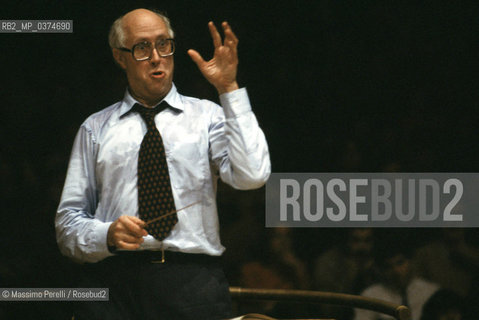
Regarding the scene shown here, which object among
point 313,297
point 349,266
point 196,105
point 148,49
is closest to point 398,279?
point 349,266

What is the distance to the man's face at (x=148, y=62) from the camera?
2.10m

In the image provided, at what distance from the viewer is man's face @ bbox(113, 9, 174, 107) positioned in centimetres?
210

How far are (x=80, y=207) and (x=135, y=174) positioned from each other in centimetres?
21

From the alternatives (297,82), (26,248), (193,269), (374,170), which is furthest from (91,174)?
(374,170)

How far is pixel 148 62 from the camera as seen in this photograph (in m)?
2.10

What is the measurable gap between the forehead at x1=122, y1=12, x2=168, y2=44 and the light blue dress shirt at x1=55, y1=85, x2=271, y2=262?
188 millimetres

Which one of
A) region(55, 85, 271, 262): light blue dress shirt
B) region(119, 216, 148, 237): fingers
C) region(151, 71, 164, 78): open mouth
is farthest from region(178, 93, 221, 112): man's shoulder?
region(119, 216, 148, 237): fingers

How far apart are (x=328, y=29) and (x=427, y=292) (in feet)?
4.11

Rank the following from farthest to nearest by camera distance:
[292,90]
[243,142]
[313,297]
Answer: [292,90]
[313,297]
[243,142]

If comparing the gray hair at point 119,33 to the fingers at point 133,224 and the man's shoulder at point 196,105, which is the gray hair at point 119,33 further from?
the fingers at point 133,224

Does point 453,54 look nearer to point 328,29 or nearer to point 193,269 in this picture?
point 328,29

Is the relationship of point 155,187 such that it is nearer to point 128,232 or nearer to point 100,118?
point 128,232

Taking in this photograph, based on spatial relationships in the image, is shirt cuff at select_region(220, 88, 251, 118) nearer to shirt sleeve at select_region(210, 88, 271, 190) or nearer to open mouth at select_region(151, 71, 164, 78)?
shirt sleeve at select_region(210, 88, 271, 190)

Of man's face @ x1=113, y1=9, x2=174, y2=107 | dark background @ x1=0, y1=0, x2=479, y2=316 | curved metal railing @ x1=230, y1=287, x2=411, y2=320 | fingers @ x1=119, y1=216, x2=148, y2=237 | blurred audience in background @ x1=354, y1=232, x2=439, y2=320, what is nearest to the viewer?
fingers @ x1=119, y1=216, x2=148, y2=237
